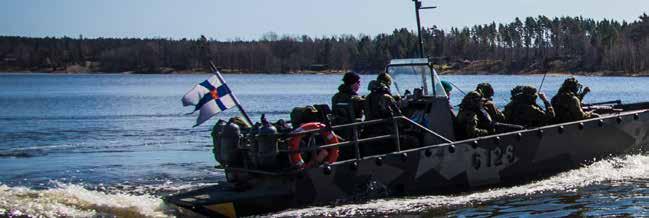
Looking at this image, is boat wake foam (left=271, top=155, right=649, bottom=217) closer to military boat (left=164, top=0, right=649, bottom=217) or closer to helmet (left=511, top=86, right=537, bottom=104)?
military boat (left=164, top=0, right=649, bottom=217)

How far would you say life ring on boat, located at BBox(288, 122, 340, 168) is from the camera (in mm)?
12609

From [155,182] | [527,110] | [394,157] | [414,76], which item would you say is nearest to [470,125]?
[414,76]

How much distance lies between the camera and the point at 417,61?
49.1 feet

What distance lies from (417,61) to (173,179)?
5.25m

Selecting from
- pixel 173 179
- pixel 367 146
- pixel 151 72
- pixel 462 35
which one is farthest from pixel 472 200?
pixel 151 72

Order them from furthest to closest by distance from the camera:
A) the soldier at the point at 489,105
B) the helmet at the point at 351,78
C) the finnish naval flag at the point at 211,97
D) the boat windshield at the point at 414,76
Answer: the soldier at the point at 489,105
the boat windshield at the point at 414,76
the helmet at the point at 351,78
the finnish naval flag at the point at 211,97

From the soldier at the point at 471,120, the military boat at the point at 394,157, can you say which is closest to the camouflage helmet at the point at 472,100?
the soldier at the point at 471,120

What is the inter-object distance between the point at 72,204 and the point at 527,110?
293 inches

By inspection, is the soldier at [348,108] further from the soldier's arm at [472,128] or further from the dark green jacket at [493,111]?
the dark green jacket at [493,111]

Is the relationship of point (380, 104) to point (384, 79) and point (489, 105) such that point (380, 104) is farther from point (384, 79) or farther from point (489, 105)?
point (489, 105)

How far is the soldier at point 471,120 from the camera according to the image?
563 inches

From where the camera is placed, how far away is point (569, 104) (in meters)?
15.7

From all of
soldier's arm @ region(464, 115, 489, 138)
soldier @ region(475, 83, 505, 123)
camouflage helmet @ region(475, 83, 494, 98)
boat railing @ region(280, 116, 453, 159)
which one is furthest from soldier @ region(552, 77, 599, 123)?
boat railing @ region(280, 116, 453, 159)

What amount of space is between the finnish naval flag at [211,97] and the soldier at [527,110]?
4.99 metres
